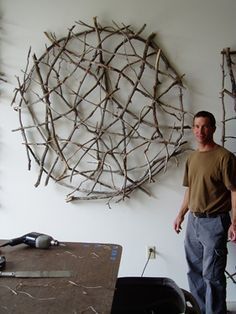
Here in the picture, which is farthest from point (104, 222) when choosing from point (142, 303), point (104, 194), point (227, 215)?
point (142, 303)

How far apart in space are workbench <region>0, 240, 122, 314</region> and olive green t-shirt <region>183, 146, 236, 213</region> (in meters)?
0.80

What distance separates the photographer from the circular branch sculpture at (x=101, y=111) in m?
2.60

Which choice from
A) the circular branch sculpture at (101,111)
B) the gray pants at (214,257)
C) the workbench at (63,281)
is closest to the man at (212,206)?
the gray pants at (214,257)

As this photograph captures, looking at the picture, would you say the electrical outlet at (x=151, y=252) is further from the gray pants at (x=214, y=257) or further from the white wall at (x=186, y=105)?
the gray pants at (x=214, y=257)

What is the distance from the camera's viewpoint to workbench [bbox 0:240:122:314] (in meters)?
1.14

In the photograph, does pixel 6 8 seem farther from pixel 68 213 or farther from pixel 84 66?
pixel 68 213

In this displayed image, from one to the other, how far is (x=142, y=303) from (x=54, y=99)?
1.66 m

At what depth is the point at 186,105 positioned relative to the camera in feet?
8.57

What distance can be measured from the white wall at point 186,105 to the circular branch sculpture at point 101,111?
3.4 inches

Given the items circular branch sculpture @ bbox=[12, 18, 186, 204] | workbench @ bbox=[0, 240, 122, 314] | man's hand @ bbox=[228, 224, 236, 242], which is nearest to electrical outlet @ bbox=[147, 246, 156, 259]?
circular branch sculpture @ bbox=[12, 18, 186, 204]

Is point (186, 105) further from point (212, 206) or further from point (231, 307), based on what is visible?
point (231, 307)

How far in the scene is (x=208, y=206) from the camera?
7.32ft

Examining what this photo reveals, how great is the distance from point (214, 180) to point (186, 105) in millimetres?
680

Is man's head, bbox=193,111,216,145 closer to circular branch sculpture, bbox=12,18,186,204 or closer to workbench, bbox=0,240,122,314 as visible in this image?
circular branch sculpture, bbox=12,18,186,204
